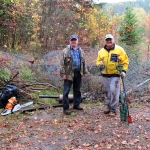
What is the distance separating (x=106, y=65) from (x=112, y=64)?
0.51 ft

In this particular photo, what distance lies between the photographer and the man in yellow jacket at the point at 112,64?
602 centimetres

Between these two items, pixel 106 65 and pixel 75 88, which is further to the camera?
pixel 75 88

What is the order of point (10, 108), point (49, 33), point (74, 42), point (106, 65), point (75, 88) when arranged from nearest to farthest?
point (106, 65) → point (74, 42) → point (75, 88) → point (10, 108) → point (49, 33)

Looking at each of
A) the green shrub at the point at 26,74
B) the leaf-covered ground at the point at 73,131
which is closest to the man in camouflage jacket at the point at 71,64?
the leaf-covered ground at the point at 73,131

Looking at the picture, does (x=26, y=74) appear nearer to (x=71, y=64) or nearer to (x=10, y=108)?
(x=10, y=108)

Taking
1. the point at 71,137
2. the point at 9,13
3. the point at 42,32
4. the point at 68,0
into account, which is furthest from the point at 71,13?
the point at 71,137


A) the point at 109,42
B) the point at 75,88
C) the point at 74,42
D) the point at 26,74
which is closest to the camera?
the point at 109,42

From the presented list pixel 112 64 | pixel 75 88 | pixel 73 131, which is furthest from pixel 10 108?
pixel 112 64

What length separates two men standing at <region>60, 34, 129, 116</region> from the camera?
237 inches

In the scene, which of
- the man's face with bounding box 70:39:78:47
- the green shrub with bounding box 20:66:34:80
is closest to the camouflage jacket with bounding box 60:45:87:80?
the man's face with bounding box 70:39:78:47

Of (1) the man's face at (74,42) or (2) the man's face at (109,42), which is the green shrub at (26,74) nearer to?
(1) the man's face at (74,42)

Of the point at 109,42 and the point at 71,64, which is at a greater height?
the point at 109,42

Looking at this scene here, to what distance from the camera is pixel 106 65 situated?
6133 mm

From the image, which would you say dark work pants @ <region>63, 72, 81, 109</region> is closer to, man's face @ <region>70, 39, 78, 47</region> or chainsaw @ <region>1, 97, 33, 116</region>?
man's face @ <region>70, 39, 78, 47</region>
